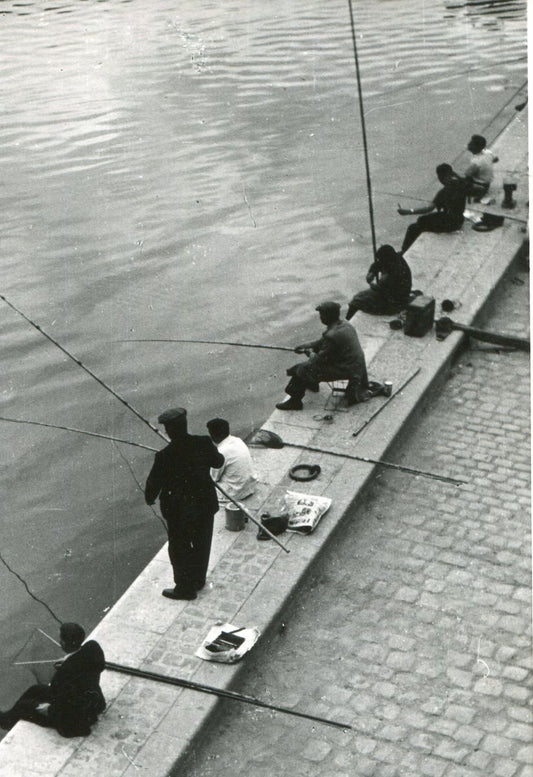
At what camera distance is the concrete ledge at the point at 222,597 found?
23.6ft

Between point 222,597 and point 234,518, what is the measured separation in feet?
2.97

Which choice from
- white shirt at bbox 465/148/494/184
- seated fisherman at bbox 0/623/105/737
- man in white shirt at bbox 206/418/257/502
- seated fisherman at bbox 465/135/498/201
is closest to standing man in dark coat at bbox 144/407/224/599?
man in white shirt at bbox 206/418/257/502

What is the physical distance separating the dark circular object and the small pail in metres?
0.85

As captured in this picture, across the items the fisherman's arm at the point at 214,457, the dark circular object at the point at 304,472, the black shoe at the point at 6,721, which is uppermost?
the fisherman's arm at the point at 214,457

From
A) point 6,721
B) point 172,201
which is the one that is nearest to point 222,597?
point 6,721

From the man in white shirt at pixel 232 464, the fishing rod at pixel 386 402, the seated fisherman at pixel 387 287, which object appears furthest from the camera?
the seated fisherman at pixel 387 287

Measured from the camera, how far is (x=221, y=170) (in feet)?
69.3

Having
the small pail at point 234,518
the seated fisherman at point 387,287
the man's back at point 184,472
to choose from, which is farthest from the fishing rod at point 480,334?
the man's back at point 184,472

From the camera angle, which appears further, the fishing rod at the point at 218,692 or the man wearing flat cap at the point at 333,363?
the man wearing flat cap at the point at 333,363

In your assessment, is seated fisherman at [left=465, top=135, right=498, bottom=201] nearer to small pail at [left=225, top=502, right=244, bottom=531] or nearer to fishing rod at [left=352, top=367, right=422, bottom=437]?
fishing rod at [left=352, top=367, right=422, bottom=437]

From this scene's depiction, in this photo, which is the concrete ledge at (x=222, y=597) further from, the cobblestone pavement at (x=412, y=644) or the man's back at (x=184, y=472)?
the man's back at (x=184, y=472)

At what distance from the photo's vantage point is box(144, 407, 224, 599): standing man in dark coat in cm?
810

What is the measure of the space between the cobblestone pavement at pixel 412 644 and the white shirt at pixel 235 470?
3.11ft

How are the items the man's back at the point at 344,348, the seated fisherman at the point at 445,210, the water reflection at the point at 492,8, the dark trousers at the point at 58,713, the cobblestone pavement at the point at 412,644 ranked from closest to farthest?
1. the dark trousers at the point at 58,713
2. the cobblestone pavement at the point at 412,644
3. the man's back at the point at 344,348
4. the seated fisherman at the point at 445,210
5. the water reflection at the point at 492,8
